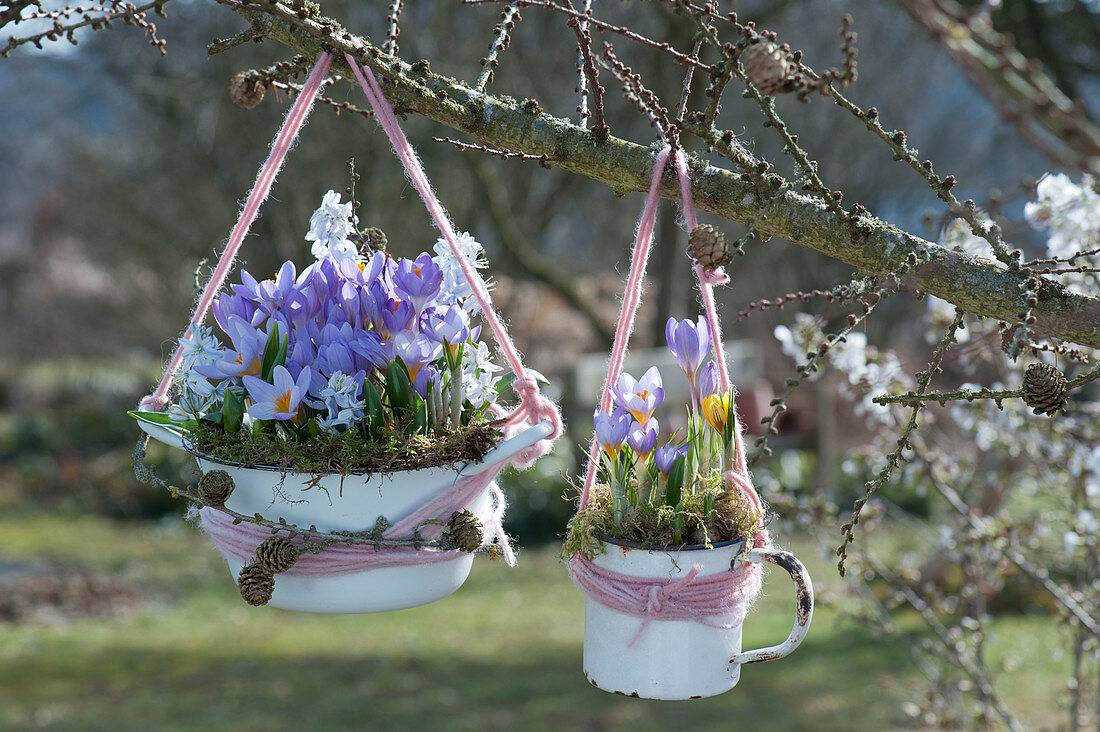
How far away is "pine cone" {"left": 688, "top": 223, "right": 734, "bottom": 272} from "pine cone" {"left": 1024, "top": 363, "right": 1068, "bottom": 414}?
1.17 feet

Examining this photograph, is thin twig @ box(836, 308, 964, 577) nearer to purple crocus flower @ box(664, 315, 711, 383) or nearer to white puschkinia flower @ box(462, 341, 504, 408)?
purple crocus flower @ box(664, 315, 711, 383)

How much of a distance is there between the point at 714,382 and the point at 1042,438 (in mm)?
1749

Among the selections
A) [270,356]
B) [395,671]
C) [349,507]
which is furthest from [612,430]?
[395,671]

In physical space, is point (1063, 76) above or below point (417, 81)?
above

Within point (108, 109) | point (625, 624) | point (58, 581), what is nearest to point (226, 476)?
point (625, 624)

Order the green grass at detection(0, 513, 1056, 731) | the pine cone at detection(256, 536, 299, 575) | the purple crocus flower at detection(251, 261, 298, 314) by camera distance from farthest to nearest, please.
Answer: the green grass at detection(0, 513, 1056, 731) < the purple crocus flower at detection(251, 261, 298, 314) < the pine cone at detection(256, 536, 299, 575)

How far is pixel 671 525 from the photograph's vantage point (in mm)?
1188

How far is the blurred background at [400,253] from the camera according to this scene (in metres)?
4.64

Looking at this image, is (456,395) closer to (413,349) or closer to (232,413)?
(413,349)

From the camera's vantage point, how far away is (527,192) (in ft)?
27.0

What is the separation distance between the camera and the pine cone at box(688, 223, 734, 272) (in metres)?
1.11

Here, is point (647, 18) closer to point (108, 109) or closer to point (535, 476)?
point (535, 476)

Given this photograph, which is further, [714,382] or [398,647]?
[398,647]

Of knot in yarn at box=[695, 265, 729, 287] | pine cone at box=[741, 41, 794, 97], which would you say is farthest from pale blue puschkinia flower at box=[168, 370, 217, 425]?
pine cone at box=[741, 41, 794, 97]
